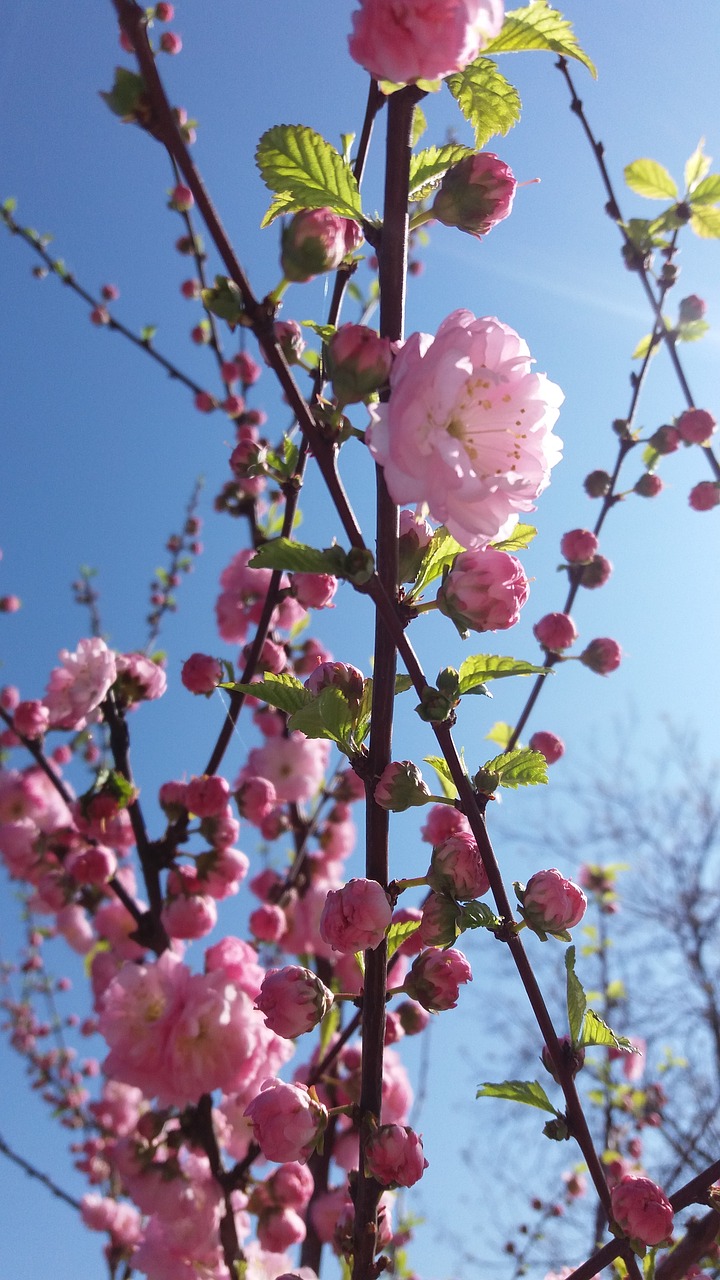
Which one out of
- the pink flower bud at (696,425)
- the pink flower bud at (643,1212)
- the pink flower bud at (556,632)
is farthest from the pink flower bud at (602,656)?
the pink flower bud at (643,1212)

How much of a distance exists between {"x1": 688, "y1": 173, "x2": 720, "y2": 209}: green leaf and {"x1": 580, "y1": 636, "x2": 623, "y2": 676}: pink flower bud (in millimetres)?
976

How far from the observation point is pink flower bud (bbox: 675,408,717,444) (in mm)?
1813

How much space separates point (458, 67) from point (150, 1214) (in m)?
1.82

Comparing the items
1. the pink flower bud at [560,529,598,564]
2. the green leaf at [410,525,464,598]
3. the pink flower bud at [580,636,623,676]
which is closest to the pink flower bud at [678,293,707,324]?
the pink flower bud at [560,529,598,564]

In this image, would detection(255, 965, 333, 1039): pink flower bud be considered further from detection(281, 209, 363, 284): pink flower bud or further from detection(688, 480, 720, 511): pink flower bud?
detection(688, 480, 720, 511): pink flower bud

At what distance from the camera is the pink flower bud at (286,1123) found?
790 mm

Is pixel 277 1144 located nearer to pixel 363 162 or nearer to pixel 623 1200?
pixel 623 1200

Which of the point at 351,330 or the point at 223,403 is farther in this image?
the point at 223,403

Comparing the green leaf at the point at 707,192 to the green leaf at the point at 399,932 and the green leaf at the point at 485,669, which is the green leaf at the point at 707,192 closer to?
the green leaf at the point at 485,669

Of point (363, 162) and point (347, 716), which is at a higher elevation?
point (363, 162)

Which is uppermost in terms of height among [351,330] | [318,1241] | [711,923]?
[711,923]

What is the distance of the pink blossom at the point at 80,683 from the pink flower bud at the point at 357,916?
107 centimetres

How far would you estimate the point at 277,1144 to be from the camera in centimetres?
79

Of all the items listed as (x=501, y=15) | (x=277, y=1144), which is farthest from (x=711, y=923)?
(x=501, y=15)
